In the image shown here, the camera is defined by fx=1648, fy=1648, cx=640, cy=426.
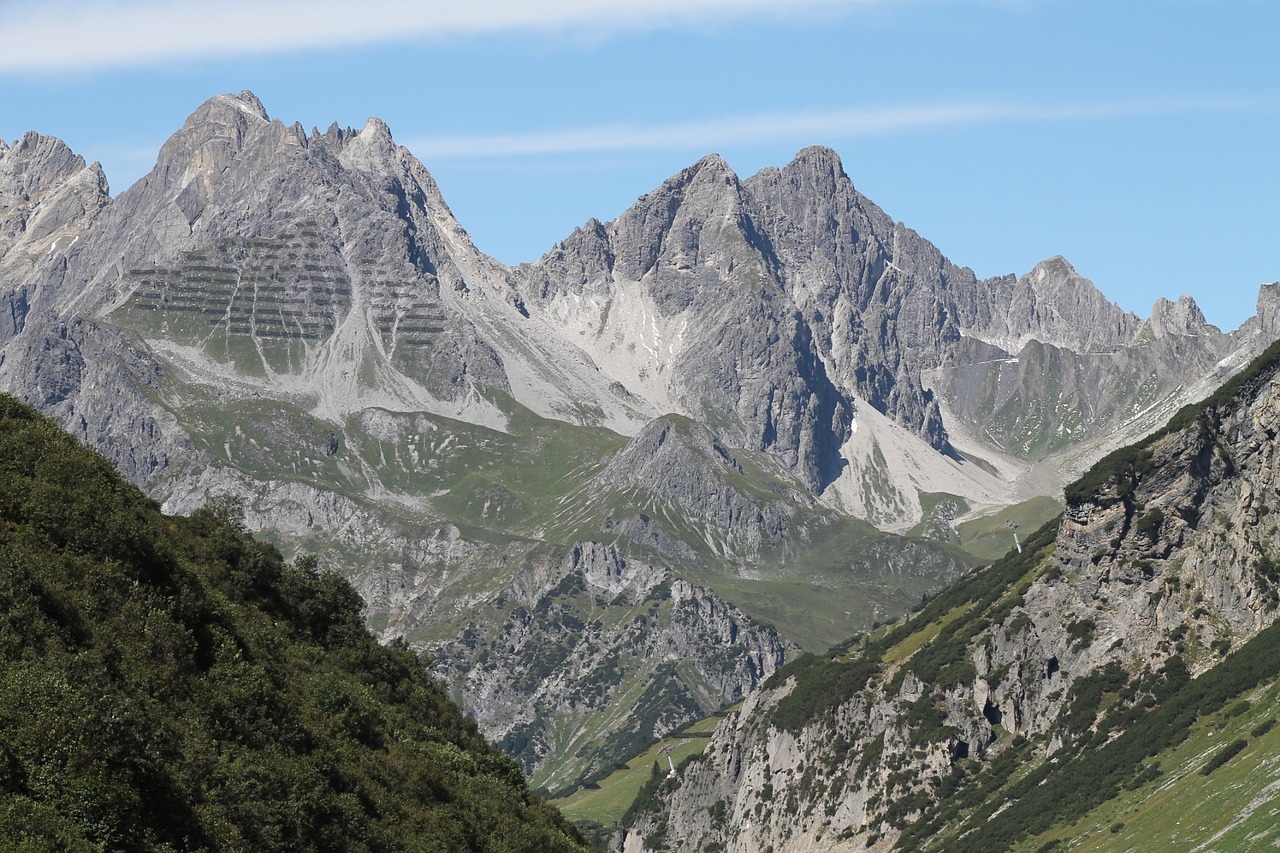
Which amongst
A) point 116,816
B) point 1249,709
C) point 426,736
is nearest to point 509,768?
point 426,736

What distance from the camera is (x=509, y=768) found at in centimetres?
13112

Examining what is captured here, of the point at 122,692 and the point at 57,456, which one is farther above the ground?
the point at 57,456

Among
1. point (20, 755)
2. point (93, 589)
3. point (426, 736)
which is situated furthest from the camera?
point (426, 736)

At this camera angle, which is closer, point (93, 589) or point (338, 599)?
point (93, 589)

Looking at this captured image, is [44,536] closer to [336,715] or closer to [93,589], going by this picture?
[93,589]

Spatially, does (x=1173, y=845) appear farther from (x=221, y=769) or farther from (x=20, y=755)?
(x=20, y=755)

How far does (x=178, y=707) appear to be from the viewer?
77.1 m

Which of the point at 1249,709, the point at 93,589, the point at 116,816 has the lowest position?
the point at 1249,709

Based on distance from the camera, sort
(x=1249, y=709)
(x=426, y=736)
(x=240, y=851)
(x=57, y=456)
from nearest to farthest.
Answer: (x=240, y=851)
(x=57, y=456)
(x=426, y=736)
(x=1249, y=709)

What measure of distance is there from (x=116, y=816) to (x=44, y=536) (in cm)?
2512

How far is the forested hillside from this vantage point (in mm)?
61406

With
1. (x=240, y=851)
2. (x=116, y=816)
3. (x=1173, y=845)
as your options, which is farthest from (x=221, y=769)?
(x=1173, y=845)

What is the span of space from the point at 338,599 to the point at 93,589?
180 ft

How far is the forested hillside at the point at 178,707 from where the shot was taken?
201ft
